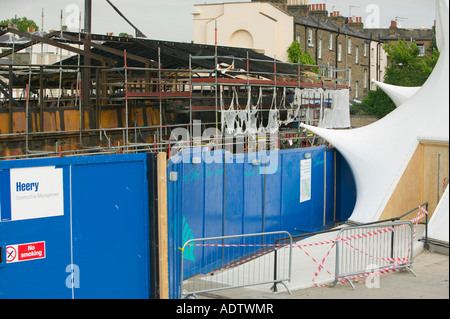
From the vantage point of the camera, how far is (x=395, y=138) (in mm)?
15367

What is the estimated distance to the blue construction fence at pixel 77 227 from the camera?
754 centimetres

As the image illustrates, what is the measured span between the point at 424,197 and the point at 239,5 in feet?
101

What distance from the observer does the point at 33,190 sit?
765 cm

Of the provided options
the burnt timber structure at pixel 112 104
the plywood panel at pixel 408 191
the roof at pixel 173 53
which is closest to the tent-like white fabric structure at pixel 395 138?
the plywood panel at pixel 408 191

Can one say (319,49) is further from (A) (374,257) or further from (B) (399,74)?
(A) (374,257)

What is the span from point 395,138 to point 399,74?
26.7 meters

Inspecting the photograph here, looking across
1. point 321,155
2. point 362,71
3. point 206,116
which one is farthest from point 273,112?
point 362,71

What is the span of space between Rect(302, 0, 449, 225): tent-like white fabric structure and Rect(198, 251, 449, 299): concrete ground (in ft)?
14.7

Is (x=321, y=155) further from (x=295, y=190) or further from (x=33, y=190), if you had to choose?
(x=33, y=190)

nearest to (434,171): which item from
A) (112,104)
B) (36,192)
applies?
(36,192)

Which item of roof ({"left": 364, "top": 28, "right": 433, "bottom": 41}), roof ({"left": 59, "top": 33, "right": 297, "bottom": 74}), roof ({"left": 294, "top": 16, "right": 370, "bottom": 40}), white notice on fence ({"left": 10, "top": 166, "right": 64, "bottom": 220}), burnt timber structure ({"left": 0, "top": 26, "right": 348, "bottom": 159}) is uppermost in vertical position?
roof ({"left": 364, "top": 28, "right": 433, "bottom": 41})

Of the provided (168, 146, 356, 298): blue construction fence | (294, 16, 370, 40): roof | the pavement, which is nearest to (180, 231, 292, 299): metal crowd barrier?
(168, 146, 356, 298): blue construction fence

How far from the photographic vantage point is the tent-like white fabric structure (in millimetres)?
14477

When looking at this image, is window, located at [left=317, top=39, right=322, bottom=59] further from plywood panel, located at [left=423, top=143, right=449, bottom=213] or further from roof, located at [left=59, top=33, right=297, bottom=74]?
plywood panel, located at [left=423, top=143, right=449, bottom=213]
